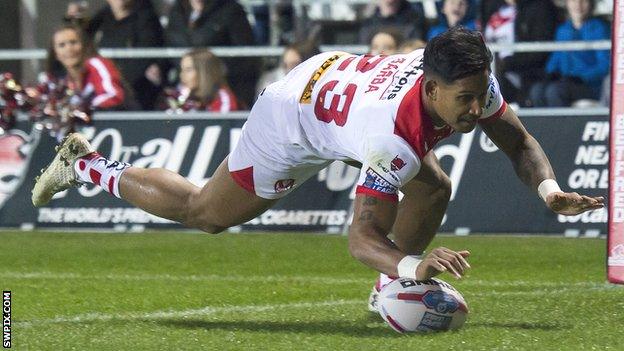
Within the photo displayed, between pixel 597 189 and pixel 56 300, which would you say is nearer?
pixel 56 300

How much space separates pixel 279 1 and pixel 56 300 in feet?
28.4

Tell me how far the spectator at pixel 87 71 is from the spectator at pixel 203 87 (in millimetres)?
603

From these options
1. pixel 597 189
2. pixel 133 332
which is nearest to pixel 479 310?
pixel 133 332

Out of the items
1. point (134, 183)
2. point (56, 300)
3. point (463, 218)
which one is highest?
point (134, 183)

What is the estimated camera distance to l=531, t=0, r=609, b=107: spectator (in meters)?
15.9

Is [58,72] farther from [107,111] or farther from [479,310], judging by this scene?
[479,310]

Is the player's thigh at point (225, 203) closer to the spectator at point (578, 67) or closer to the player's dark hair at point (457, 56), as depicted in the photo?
the player's dark hair at point (457, 56)

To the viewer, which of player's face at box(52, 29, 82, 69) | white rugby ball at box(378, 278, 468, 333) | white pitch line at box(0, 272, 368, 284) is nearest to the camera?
white rugby ball at box(378, 278, 468, 333)

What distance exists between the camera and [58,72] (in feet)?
53.8

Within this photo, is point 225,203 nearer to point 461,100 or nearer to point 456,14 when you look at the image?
point 461,100

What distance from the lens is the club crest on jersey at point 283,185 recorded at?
922 cm

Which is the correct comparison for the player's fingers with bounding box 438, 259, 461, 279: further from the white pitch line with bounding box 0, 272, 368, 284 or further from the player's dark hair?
the white pitch line with bounding box 0, 272, 368, 284

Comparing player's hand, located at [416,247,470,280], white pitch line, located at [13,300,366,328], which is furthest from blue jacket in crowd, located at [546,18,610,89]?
player's hand, located at [416,247,470,280]

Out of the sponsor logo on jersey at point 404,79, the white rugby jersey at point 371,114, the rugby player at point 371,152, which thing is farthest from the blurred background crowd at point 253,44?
the sponsor logo on jersey at point 404,79
